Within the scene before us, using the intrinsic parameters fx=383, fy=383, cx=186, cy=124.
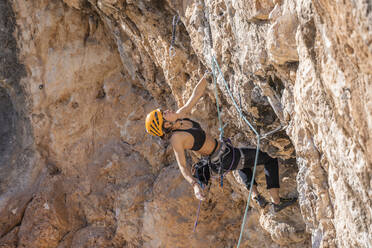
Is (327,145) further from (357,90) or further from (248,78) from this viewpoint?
(248,78)

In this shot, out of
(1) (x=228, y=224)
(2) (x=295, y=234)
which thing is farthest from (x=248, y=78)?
(1) (x=228, y=224)

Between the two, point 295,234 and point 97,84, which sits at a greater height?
point 97,84

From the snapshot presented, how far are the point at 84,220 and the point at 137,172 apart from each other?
1419mm

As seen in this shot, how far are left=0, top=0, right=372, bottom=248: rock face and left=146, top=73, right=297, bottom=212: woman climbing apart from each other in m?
0.20

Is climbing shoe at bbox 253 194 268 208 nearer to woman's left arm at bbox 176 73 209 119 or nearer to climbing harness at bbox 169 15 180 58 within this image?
woman's left arm at bbox 176 73 209 119

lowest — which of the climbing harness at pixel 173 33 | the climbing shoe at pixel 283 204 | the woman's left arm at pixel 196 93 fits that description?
the climbing shoe at pixel 283 204

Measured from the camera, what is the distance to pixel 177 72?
511 cm

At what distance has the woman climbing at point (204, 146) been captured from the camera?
4039 mm

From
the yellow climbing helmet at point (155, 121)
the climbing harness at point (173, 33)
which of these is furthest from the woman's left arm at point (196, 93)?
the climbing harness at point (173, 33)

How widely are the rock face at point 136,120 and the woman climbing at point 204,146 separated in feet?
0.64

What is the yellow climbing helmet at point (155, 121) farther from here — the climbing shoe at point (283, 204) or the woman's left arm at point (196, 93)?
the climbing shoe at point (283, 204)

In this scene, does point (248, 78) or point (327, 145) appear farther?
point (248, 78)

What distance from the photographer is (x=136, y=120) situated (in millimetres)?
6738

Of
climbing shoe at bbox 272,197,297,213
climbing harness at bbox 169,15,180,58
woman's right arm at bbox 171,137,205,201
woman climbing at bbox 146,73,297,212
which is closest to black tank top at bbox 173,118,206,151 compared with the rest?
woman climbing at bbox 146,73,297,212
